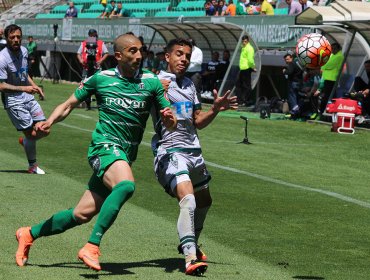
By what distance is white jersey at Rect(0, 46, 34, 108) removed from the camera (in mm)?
14445

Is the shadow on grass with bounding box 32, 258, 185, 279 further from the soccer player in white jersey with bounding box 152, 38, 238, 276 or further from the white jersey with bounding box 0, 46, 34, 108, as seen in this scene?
the white jersey with bounding box 0, 46, 34, 108

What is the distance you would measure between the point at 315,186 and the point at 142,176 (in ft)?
8.09

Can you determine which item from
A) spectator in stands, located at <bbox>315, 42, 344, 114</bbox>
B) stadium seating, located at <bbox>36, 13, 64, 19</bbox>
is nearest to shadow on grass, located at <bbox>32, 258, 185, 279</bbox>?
spectator in stands, located at <bbox>315, 42, 344, 114</bbox>

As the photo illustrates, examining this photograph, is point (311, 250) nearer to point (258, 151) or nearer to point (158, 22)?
point (258, 151)

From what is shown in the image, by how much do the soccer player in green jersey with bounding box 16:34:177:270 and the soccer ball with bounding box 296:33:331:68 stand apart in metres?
8.39

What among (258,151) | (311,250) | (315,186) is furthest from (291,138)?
(311,250)

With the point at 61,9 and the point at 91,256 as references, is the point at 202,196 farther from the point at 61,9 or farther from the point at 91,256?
the point at 61,9

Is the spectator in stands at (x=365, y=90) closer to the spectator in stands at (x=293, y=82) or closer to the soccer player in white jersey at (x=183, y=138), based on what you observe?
the spectator in stands at (x=293, y=82)

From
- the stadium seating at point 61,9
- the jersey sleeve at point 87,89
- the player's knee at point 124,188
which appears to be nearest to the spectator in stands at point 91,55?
the jersey sleeve at point 87,89

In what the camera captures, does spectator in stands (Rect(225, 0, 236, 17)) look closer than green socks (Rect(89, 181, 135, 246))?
No

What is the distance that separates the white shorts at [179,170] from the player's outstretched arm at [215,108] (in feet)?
0.89

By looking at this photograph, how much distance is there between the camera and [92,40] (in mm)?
29922

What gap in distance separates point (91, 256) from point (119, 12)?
36984 mm

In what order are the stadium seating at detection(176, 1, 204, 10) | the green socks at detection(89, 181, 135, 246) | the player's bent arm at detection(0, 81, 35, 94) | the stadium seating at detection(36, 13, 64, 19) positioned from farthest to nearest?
the stadium seating at detection(36, 13, 64, 19) → the stadium seating at detection(176, 1, 204, 10) → the player's bent arm at detection(0, 81, 35, 94) → the green socks at detection(89, 181, 135, 246)
